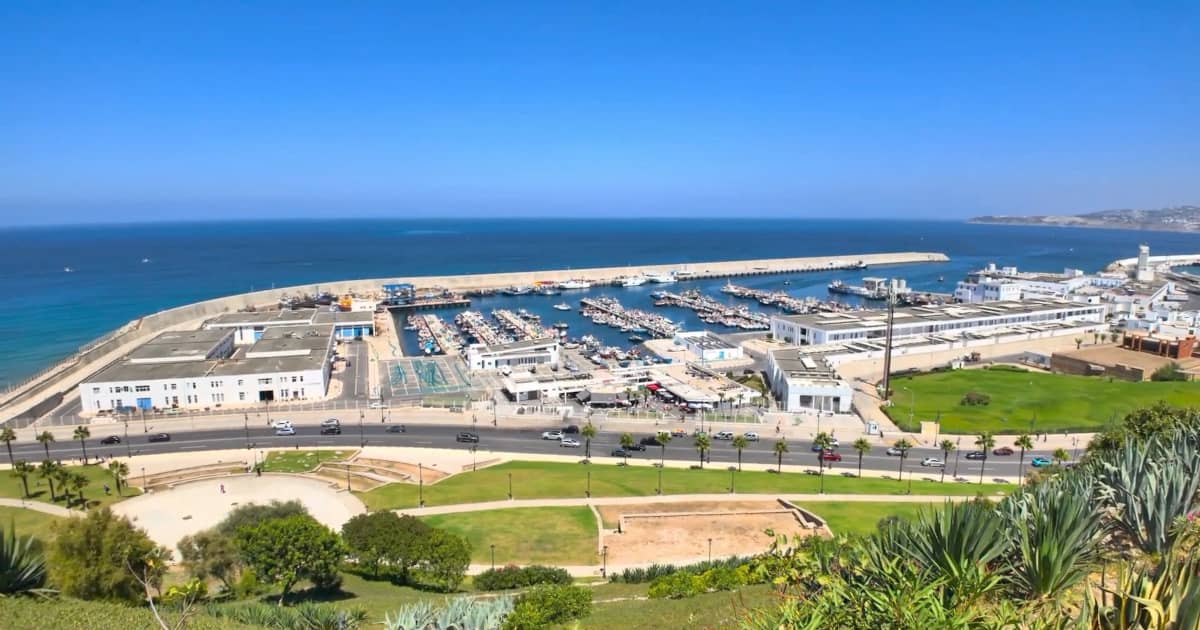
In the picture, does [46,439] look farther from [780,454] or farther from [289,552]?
[780,454]

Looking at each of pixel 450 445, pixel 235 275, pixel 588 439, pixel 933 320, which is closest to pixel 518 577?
pixel 588 439

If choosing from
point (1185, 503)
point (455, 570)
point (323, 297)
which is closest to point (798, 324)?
point (455, 570)

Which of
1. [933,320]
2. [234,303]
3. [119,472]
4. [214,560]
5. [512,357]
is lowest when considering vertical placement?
[119,472]

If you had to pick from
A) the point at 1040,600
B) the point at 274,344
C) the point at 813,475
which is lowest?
the point at 813,475

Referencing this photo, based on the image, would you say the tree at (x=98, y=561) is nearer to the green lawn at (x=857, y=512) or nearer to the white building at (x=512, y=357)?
the green lawn at (x=857, y=512)

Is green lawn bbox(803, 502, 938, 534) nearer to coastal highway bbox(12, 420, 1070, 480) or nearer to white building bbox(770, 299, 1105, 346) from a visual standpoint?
coastal highway bbox(12, 420, 1070, 480)

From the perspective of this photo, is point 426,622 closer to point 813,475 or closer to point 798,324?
point 813,475
